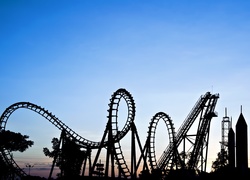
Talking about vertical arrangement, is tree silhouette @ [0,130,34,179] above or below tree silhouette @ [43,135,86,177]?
above

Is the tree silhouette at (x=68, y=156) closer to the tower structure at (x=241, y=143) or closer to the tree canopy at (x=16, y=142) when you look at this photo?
the tree canopy at (x=16, y=142)

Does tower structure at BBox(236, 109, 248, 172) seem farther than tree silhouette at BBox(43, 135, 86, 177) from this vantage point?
Yes

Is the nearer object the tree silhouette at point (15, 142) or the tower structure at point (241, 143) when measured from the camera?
the tower structure at point (241, 143)

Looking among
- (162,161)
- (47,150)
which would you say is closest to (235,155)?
(162,161)

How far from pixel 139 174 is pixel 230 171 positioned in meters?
9.33

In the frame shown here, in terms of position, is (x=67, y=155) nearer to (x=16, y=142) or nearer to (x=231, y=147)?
(x=16, y=142)

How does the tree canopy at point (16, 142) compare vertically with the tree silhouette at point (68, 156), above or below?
above

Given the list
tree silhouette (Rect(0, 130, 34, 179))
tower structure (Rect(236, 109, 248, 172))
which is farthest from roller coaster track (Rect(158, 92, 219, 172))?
tree silhouette (Rect(0, 130, 34, 179))

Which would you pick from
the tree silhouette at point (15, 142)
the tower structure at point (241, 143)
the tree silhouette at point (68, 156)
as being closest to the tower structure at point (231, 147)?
the tower structure at point (241, 143)

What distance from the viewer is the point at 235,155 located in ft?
177

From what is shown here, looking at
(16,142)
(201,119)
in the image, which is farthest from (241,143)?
(16,142)

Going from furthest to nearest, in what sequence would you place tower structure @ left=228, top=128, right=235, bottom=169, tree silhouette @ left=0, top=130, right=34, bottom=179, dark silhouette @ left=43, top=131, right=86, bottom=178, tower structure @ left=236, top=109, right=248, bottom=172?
tree silhouette @ left=0, top=130, right=34, bottom=179, tower structure @ left=228, top=128, right=235, bottom=169, tower structure @ left=236, top=109, right=248, bottom=172, dark silhouette @ left=43, top=131, right=86, bottom=178

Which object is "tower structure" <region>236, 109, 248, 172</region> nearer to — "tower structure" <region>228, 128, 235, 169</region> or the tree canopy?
"tower structure" <region>228, 128, 235, 169</region>

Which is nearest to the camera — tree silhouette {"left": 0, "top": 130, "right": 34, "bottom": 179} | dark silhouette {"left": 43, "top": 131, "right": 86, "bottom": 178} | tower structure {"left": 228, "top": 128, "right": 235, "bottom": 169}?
dark silhouette {"left": 43, "top": 131, "right": 86, "bottom": 178}
